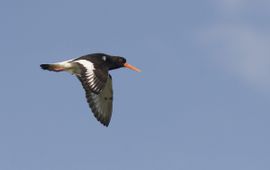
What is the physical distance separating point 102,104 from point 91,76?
11.3 ft

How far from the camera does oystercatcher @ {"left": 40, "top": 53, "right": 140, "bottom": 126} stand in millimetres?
23766

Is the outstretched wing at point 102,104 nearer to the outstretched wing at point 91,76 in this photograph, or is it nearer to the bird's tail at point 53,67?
the bird's tail at point 53,67

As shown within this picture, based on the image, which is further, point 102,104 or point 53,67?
point 102,104

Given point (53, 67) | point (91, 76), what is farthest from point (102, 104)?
point (91, 76)

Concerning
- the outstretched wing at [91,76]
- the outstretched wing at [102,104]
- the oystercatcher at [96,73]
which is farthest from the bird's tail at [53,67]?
the outstretched wing at [102,104]

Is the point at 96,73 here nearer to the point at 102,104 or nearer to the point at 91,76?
the point at 91,76

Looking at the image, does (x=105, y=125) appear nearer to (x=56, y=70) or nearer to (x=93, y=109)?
(x=93, y=109)

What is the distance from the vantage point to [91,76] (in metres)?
23.9

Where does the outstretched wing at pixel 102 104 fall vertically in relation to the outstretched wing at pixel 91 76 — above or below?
below

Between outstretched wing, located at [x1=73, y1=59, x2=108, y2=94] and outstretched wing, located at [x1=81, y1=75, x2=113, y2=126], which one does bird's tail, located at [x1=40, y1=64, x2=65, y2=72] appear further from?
outstretched wing, located at [x1=81, y1=75, x2=113, y2=126]

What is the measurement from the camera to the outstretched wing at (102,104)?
26.9 metres

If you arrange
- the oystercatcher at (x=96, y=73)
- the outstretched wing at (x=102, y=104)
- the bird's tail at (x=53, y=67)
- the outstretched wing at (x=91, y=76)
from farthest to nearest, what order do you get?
the outstretched wing at (x=102, y=104) → the bird's tail at (x=53, y=67) → the oystercatcher at (x=96, y=73) → the outstretched wing at (x=91, y=76)

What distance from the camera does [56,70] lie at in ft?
82.6

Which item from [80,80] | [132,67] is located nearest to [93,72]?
[80,80]
